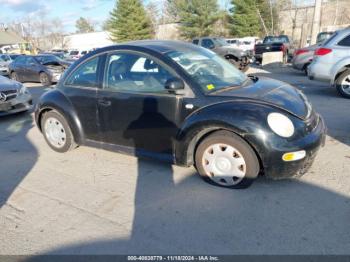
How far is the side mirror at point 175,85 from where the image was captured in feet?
10.8

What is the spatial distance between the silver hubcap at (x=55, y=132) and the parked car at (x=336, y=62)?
6596 mm

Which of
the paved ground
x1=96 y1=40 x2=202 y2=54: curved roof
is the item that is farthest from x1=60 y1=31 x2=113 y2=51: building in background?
the paved ground

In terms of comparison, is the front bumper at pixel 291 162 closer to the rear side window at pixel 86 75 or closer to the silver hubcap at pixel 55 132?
the rear side window at pixel 86 75

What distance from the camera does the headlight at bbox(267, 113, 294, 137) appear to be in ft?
9.72

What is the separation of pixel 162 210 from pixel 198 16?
4026 cm

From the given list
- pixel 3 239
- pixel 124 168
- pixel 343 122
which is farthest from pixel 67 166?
pixel 343 122

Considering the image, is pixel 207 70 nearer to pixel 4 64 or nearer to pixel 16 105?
pixel 16 105

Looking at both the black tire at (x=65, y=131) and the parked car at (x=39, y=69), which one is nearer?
the black tire at (x=65, y=131)

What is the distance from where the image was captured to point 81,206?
3189 millimetres

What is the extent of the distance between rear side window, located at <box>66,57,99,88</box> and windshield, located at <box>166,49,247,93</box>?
3.78 feet

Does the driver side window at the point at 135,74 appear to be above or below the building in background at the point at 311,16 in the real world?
below

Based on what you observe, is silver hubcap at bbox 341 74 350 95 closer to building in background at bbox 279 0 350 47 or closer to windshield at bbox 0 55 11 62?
windshield at bbox 0 55 11 62

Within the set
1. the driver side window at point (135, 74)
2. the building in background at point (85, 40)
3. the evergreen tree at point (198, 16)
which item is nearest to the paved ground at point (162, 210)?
the driver side window at point (135, 74)

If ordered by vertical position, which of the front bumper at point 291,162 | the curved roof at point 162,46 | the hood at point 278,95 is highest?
the curved roof at point 162,46
